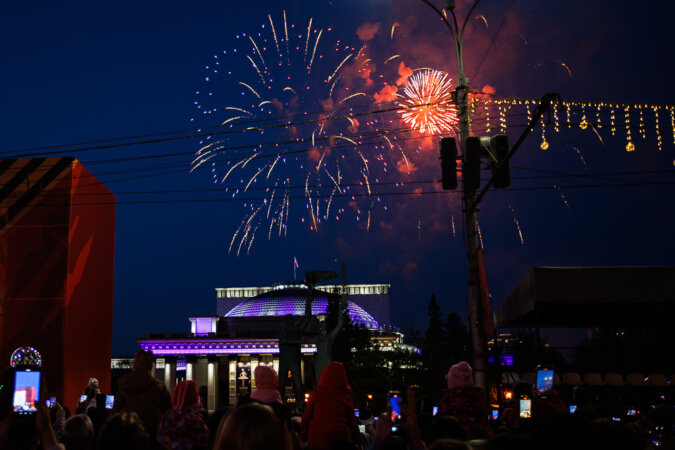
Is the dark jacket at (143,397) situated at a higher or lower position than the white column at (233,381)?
higher

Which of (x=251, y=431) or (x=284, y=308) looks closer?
(x=251, y=431)

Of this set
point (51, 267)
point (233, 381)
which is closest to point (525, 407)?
point (51, 267)

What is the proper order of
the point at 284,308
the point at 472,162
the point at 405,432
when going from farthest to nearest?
the point at 284,308
the point at 472,162
the point at 405,432

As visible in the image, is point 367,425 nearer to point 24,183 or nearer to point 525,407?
point 525,407

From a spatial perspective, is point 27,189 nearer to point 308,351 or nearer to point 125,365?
point 308,351

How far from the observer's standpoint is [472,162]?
12406 mm

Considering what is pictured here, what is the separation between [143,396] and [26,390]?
69.9 inches

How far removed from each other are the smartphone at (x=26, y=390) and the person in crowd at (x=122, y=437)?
2.44 m

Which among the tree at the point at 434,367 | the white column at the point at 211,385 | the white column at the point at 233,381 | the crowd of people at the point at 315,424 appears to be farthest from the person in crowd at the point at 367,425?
the white column at the point at 233,381

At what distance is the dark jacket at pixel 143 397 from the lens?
8977 millimetres

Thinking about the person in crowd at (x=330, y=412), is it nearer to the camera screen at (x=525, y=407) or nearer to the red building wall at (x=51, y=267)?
the camera screen at (x=525, y=407)

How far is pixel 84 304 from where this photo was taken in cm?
3095

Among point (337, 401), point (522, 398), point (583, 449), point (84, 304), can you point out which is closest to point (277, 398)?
point (337, 401)

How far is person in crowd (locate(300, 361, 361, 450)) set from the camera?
7.80 metres
